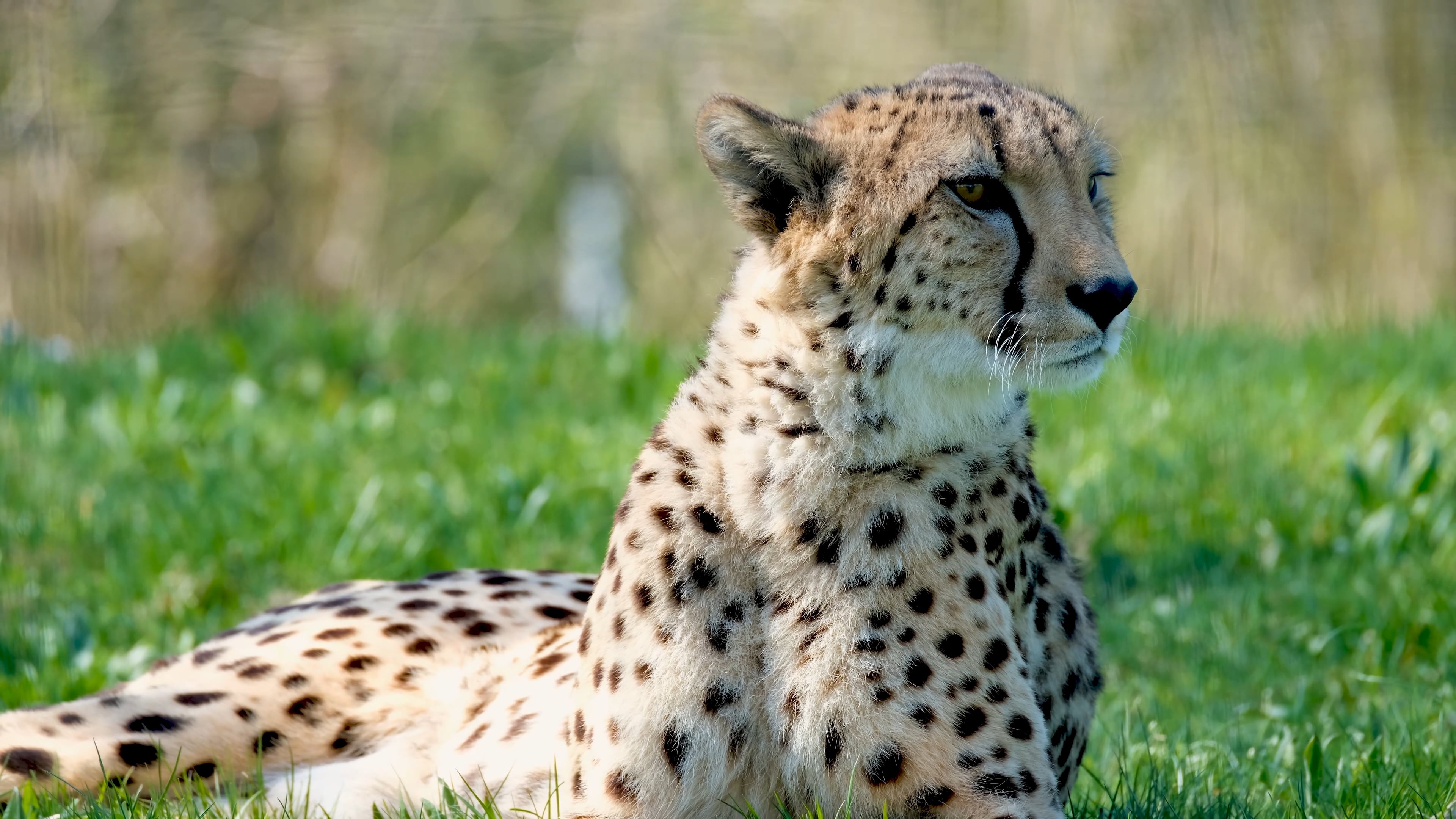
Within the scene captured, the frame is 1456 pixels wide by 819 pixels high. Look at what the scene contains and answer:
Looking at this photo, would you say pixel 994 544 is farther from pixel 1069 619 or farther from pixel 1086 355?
pixel 1069 619

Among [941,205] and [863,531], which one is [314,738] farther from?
[941,205]

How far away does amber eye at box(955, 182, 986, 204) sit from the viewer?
2760 millimetres

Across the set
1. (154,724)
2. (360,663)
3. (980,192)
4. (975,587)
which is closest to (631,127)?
(360,663)

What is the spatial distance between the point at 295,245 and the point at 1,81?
6.36 m

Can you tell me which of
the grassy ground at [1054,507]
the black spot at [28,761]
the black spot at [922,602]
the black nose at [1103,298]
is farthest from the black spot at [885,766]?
the black spot at [28,761]

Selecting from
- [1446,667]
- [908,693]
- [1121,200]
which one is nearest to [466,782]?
[908,693]

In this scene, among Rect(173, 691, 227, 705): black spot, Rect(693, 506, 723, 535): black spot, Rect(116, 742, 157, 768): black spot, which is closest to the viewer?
Rect(693, 506, 723, 535): black spot

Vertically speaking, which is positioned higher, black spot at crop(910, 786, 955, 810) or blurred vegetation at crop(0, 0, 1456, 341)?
blurred vegetation at crop(0, 0, 1456, 341)

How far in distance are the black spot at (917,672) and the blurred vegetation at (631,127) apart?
167 cm

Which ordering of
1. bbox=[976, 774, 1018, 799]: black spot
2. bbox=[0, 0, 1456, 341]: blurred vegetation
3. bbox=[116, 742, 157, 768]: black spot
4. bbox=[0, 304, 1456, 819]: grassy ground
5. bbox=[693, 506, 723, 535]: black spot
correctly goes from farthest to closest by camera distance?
bbox=[0, 0, 1456, 341]: blurred vegetation → bbox=[0, 304, 1456, 819]: grassy ground → bbox=[116, 742, 157, 768]: black spot → bbox=[693, 506, 723, 535]: black spot → bbox=[976, 774, 1018, 799]: black spot

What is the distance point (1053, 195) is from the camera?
2795 millimetres

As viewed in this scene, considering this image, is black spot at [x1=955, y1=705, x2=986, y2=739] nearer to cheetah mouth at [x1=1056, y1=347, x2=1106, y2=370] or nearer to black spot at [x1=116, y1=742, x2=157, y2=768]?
cheetah mouth at [x1=1056, y1=347, x2=1106, y2=370]

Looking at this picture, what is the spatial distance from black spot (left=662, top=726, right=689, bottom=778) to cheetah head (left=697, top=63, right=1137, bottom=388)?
2.45 feet

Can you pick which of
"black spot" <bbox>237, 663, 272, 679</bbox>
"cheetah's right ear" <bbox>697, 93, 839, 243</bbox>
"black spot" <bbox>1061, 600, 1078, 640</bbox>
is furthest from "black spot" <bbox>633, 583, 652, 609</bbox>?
"black spot" <bbox>237, 663, 272, 679</bbox>
